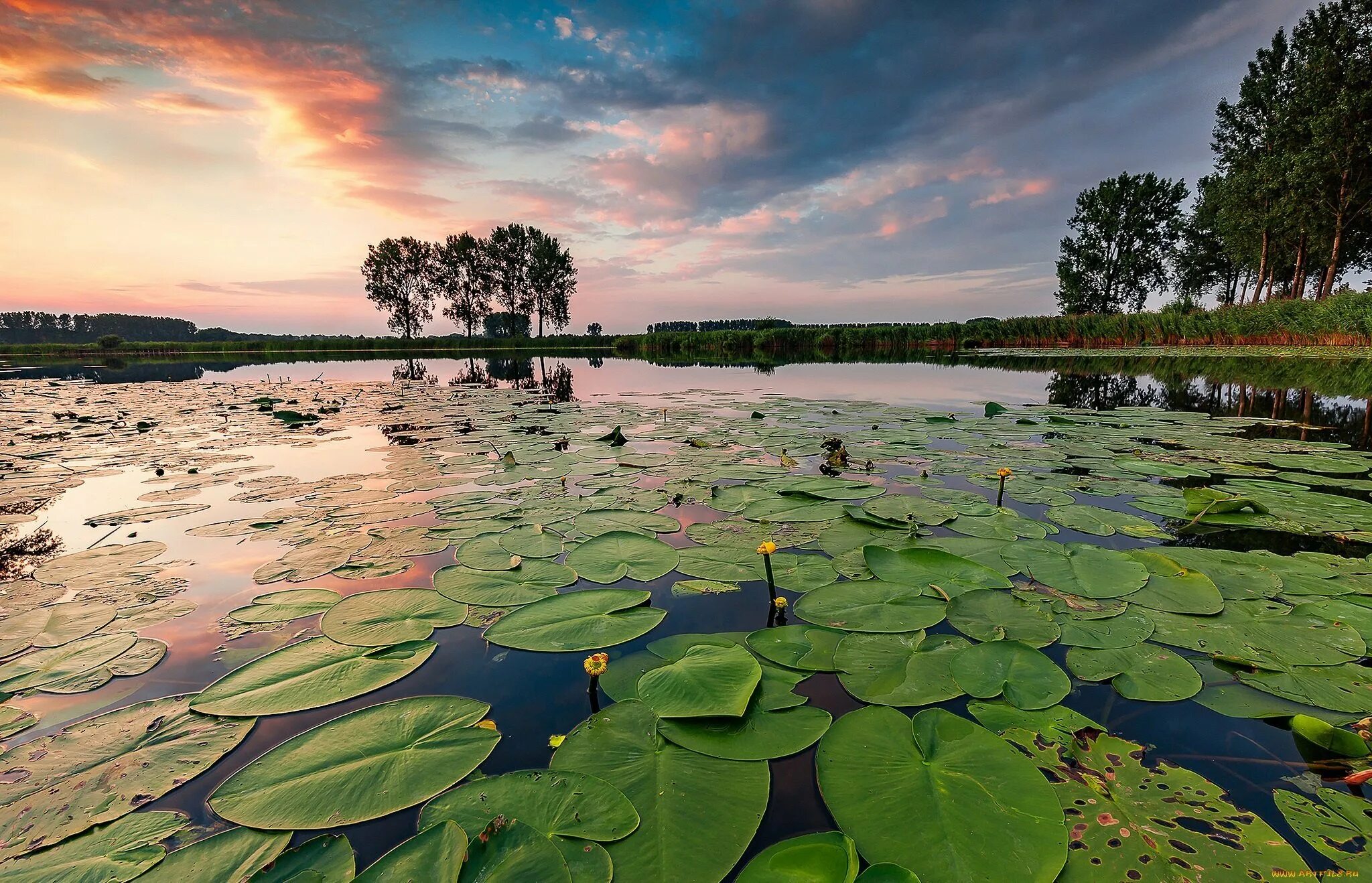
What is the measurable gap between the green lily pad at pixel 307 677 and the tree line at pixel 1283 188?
30.5 m

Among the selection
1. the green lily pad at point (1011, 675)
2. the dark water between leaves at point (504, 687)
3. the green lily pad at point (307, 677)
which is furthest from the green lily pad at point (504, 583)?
the green lily pad at point (1011, 675)

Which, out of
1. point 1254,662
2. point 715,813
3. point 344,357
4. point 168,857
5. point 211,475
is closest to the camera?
point 168,857

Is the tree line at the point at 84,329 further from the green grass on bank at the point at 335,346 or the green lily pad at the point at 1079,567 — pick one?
the green lily pad at the point at 1079,567

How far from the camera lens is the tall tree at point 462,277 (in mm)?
46250

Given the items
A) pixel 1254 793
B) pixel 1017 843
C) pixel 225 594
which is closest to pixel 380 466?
pixel 225 594

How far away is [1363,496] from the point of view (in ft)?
10.8

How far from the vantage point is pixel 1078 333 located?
2469cm

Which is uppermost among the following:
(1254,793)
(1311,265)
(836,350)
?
(1311,265)

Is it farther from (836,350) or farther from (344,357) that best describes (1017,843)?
(344,357)

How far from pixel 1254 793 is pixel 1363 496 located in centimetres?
376

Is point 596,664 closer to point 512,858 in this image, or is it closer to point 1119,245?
point 512,858

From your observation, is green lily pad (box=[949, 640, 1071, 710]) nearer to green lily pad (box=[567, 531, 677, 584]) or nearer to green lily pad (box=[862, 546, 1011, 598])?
green lily pad (box=[862, 546, 1011, 598])

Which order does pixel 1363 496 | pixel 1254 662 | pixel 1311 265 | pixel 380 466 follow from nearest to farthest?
pixel 1254 662 → pixel 1363 496 → pixel 380 466 → pixel 1311 265

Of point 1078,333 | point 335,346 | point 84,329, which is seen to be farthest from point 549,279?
point 84,329
